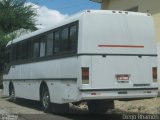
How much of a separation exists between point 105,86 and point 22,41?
7506 millimetres

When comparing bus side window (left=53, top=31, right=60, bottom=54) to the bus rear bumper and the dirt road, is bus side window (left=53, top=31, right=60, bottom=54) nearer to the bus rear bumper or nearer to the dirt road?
the dirt road

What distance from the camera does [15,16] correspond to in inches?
1678

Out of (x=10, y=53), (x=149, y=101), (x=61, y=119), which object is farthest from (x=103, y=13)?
(x=10, y=53)

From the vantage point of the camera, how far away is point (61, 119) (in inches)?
633

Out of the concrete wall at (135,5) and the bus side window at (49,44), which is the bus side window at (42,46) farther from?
the concrete wall at (135,5)

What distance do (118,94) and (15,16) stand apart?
28.5m

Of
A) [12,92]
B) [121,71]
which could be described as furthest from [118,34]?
[12,92]

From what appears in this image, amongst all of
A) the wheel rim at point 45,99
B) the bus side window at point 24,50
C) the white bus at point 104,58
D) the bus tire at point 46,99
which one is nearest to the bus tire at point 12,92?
the bus side window at point 24,50

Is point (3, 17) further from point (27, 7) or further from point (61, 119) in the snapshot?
point (61, 119)

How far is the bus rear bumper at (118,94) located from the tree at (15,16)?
25988mm

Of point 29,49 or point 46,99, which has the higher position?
point 29,49

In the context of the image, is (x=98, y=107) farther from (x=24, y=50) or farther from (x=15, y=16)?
(x=15, y=16)

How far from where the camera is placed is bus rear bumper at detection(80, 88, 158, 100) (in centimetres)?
1487

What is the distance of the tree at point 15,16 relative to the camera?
1651 inches
